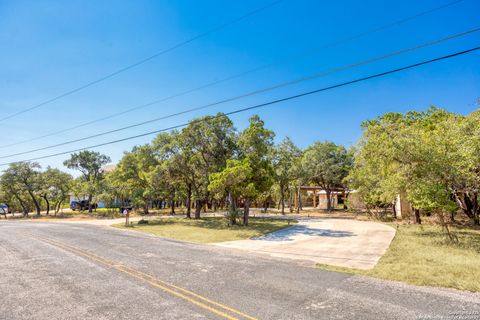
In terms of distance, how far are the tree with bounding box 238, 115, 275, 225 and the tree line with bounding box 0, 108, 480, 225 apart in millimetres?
91

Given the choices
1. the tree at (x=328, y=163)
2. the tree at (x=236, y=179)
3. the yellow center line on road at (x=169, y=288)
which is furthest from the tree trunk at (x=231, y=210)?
the tree at (x=328, y=163)

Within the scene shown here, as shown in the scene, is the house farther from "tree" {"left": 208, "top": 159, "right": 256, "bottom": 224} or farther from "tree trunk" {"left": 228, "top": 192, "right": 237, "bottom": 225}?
"tree" {"left": 208, "top": 159, "right": 256, "bottom": 224}

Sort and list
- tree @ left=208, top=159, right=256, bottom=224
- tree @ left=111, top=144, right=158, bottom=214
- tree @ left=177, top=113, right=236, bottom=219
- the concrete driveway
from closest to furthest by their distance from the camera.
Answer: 1. the concrete driveway
2. tree @ left=208, top=159, right=256, bottom=224
3. tree @ left=177, top=113, right=236, bottom=219
4. tree @ left=111, top=144, right=158, bottom=214

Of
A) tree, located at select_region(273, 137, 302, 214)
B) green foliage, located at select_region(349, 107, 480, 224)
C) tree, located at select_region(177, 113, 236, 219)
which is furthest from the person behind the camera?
tree, located at select_region(273, 137, 302, 214)

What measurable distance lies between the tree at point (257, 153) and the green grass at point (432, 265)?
11171 millimetres

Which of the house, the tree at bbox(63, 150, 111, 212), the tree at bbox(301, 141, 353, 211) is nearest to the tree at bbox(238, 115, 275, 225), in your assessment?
the tree at bbox(301, 141, 353, 211)

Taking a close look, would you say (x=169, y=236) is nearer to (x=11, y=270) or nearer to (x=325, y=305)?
(x=11, y=270)

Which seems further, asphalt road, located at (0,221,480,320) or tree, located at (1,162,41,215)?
tree, located at (1,162,41,215)

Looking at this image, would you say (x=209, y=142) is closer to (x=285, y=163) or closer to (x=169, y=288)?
(x=285, y=163)

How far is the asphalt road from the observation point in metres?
5.43

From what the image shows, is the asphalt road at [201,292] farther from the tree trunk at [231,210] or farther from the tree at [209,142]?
the tree at [209,142]

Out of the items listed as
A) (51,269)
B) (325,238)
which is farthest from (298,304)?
(325,238)

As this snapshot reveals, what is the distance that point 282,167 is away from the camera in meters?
35.4

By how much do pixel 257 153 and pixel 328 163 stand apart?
1662 centimetres
